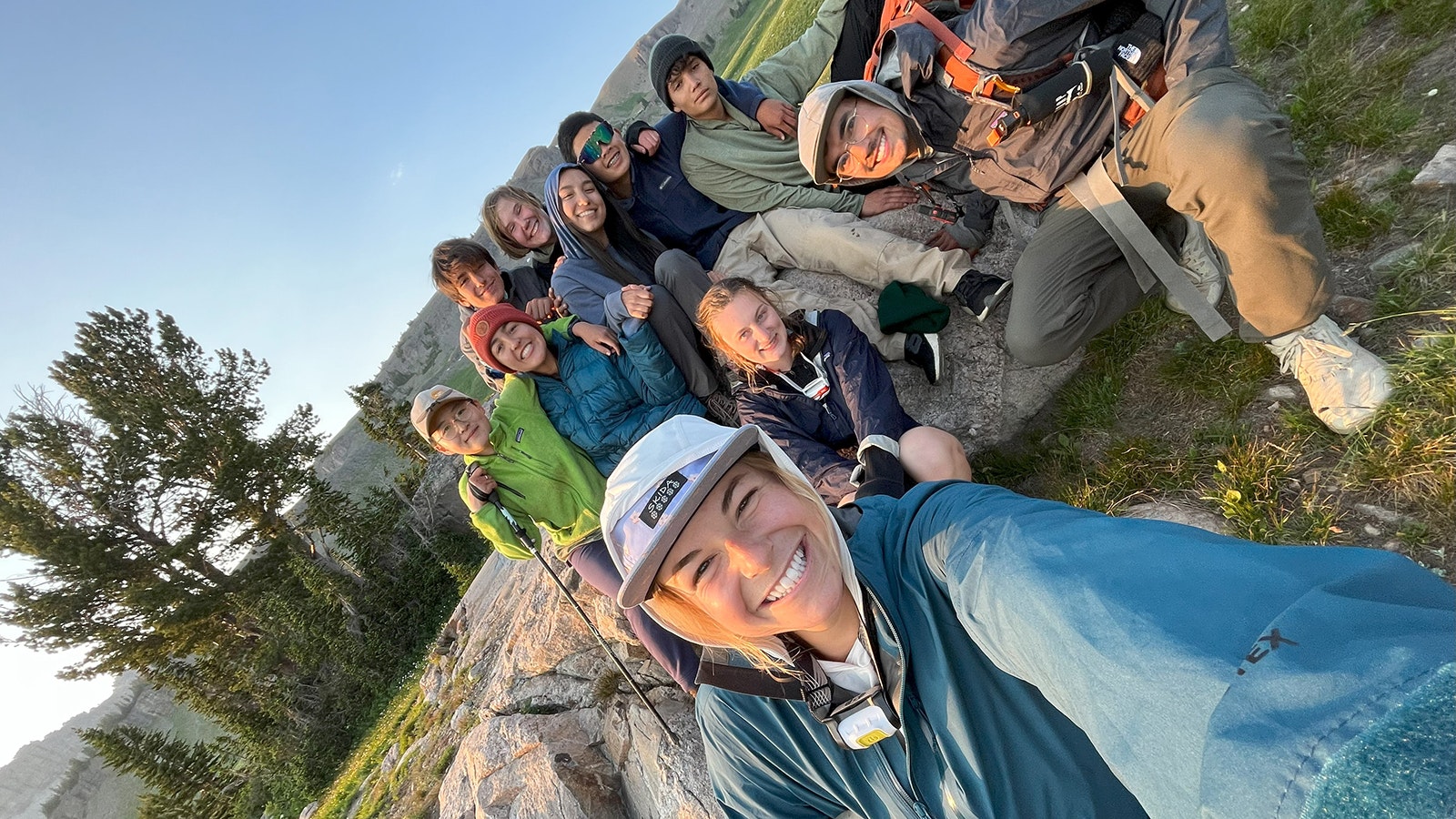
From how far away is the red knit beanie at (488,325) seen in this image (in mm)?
5797

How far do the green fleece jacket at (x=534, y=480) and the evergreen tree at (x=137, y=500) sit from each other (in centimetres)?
2540

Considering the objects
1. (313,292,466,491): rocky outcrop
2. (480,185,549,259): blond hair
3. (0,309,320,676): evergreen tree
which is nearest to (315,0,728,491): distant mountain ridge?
(313,292,466,491): rocky outcrop

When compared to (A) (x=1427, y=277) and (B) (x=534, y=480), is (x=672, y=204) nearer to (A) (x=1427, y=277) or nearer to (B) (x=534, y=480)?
(B) (x=534, y=480)

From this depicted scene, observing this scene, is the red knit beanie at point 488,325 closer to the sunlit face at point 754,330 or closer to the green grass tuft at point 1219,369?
the sunlit face at point 754,330

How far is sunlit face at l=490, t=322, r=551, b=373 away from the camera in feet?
19.3

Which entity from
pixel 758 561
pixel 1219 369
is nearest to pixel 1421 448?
pixel 1219 369

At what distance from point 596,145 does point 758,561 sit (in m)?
5.52

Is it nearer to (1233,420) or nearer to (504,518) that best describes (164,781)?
(504,518)

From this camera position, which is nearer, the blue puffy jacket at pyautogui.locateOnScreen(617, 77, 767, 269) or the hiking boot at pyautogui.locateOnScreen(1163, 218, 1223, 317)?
the hiking boot at pyautogui.locateOnScreen(1163, 218, 1223, 317)

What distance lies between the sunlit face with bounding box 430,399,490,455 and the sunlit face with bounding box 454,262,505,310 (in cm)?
129

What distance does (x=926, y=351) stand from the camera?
505cm

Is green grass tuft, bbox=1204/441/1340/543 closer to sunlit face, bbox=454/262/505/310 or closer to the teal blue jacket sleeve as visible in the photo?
the teal blue jacket sleeve

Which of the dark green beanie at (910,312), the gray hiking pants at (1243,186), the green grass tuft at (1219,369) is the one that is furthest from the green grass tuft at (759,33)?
the green grass tuft at (1219,369)

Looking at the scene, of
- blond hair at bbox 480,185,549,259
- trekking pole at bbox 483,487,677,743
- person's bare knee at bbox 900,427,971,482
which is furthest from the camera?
blond hair at bbox 480,185,549,259
